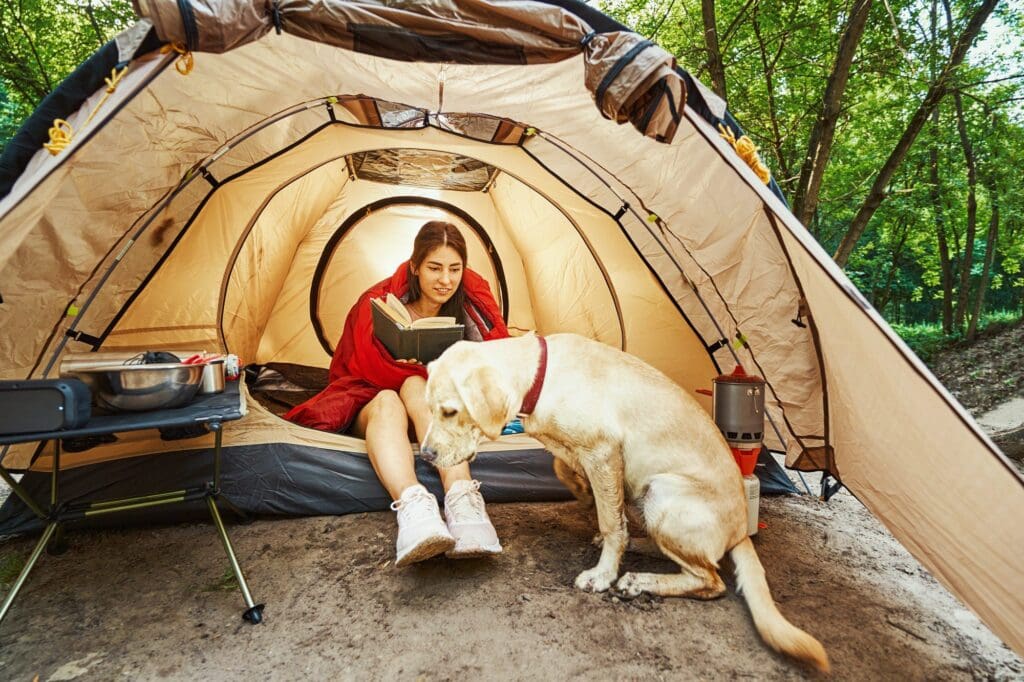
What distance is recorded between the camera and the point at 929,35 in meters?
6.72

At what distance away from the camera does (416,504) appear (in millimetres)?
2281

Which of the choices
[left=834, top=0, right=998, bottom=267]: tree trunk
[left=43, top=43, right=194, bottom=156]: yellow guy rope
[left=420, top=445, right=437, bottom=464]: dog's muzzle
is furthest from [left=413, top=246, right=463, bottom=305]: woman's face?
[left=834, top=0, right=998, bottom=267]: tree trunk

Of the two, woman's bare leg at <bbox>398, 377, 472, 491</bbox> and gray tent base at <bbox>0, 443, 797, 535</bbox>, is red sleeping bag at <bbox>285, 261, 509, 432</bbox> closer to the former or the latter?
woman's bare leg at <bbox>398, 377, 472, 491</bbox>

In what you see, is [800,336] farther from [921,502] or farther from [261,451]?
[261,451]

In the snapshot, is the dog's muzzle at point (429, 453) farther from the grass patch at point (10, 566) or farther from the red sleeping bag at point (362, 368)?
the grass patch at point (10, 566)

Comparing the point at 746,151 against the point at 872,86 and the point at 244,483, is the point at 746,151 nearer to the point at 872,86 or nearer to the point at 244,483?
the point at 244,483

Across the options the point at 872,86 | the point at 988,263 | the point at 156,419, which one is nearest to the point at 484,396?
the point at 156,419

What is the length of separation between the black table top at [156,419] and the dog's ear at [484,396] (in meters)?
0.82

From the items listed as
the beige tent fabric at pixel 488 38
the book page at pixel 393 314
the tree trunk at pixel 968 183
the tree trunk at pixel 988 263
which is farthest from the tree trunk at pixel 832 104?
the tree trunk at pixel 988 263

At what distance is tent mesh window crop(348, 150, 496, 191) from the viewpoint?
3.94m

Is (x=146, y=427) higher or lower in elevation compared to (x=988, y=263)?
lower

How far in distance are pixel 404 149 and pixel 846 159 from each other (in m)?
8.61

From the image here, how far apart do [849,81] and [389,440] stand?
25.1ft

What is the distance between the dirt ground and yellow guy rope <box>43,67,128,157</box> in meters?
1.72
